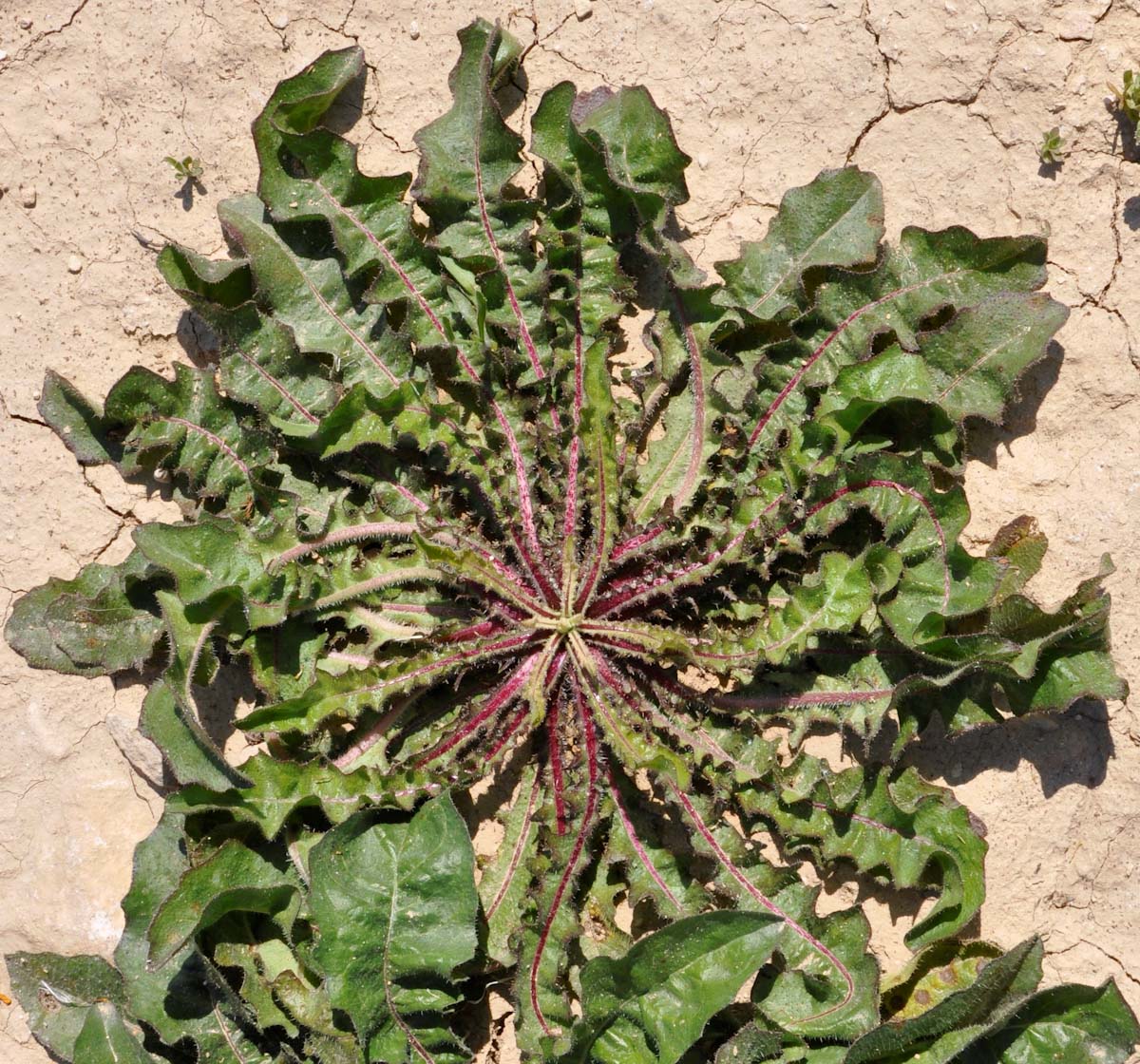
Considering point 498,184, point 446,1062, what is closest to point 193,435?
point 498,184

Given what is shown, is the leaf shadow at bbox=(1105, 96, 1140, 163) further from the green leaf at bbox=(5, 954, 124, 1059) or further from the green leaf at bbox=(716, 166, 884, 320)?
the green leaf at bbox=(5, 954, 124, 1059)

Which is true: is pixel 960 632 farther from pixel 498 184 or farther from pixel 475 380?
pixel 498 184

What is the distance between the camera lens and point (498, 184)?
3613 millimetres

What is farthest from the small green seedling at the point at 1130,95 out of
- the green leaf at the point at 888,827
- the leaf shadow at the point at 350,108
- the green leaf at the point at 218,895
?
the green leaf at the point at 218,895

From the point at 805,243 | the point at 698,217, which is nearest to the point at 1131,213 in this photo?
the point at 805,243

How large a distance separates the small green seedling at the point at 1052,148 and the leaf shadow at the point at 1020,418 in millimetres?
613

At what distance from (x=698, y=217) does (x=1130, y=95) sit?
145 cm

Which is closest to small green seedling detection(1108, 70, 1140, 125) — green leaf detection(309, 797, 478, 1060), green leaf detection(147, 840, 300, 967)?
green leaf detection(309, 797, 478, 1060)

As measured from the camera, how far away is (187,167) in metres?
3.97

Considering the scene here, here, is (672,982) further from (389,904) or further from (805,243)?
(805,243)

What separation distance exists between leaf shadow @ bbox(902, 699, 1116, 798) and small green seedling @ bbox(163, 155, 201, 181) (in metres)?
3.15

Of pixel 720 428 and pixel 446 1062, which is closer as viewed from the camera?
pixel 446 1062

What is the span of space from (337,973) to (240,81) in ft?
9.85

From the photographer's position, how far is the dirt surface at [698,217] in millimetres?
3750
